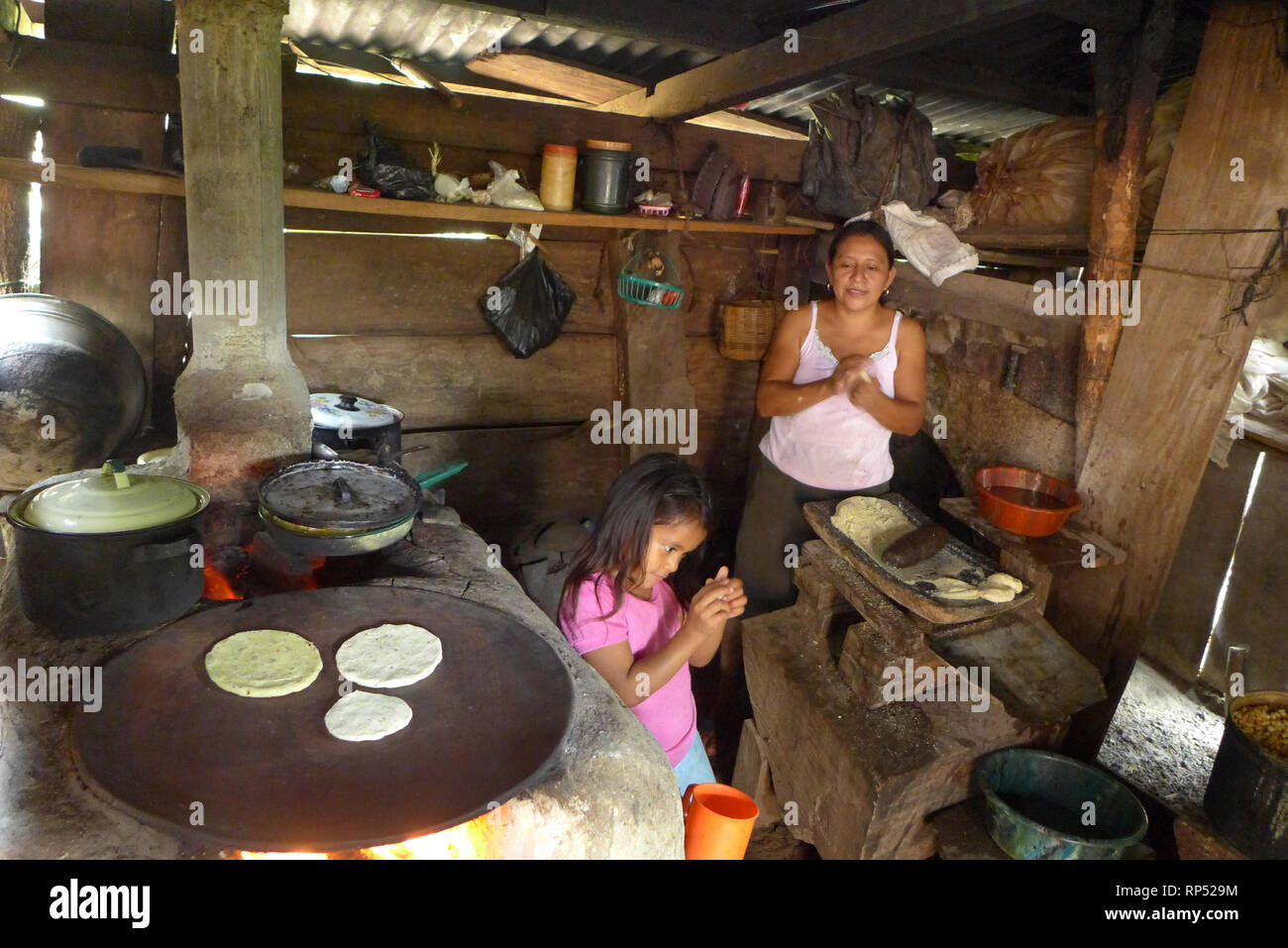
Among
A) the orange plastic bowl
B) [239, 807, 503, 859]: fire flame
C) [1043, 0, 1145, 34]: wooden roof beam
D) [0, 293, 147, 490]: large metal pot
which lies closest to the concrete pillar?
[0, 293, 147, 490]: large metal pot

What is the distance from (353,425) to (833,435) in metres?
2.09

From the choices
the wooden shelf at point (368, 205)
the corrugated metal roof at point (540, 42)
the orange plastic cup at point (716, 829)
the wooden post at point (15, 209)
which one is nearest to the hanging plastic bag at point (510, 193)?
the wooden shelf at point (368, 205)

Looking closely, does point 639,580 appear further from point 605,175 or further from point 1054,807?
point 605,175

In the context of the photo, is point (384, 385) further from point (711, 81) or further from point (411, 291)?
point (711, 81)

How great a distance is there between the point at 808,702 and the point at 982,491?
1254mm

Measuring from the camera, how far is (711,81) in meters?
4.09

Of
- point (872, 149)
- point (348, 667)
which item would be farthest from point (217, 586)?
point (872, 149)

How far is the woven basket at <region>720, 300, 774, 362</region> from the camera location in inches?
199

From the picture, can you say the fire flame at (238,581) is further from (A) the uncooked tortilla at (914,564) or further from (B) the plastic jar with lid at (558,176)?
(B) the plastic jar with lid at (558,176)

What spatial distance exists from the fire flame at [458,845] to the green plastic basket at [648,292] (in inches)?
130

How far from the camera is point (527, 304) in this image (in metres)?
4.61

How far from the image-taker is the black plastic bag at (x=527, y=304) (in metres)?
4.56
